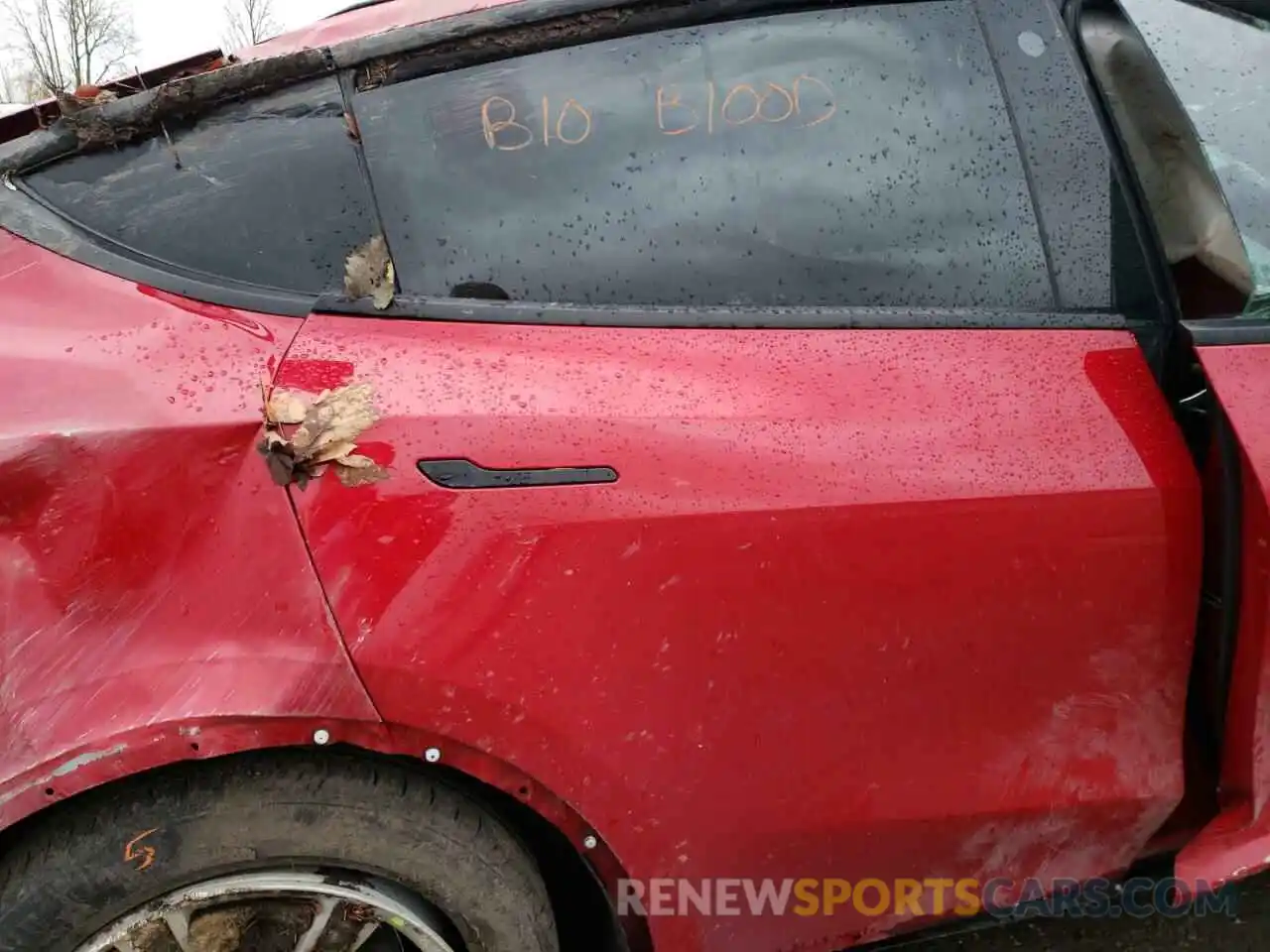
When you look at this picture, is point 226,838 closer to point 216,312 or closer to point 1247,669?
point 216,312

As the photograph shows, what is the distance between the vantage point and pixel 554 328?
1421mm

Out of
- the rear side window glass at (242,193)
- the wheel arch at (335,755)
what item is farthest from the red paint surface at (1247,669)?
the rear side window glass at (242,193)

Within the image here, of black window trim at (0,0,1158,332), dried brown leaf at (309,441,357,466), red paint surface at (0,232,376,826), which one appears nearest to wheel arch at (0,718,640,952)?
red paint surface at (0,232,376,826)

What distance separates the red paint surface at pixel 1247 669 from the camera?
1462mm

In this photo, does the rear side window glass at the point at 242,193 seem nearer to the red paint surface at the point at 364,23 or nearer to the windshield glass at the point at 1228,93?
the red paint surface at the point at 364,23

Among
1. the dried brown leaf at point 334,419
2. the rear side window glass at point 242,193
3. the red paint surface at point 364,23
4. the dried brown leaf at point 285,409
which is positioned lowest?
the dried brown leaf at point 334,419

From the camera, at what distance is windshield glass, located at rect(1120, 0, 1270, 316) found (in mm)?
1598

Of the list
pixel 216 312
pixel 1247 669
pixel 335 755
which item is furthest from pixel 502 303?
pixel 1247 669

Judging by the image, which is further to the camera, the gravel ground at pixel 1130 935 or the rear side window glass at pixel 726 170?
the gravel ground at pixel 1130 935

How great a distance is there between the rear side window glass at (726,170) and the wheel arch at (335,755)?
2.18 feet

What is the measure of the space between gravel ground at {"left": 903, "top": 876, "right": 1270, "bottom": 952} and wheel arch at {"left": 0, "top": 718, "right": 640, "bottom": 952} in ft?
3.17

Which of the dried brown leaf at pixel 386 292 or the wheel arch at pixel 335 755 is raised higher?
the dried brown leaf at pixel 386 292

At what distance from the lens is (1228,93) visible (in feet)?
5.67

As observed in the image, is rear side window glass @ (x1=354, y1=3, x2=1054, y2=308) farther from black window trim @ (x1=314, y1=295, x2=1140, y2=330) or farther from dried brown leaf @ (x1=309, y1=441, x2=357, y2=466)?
dried brown leaf @ (x1=309, y1=441, x2=357, y2=466)
